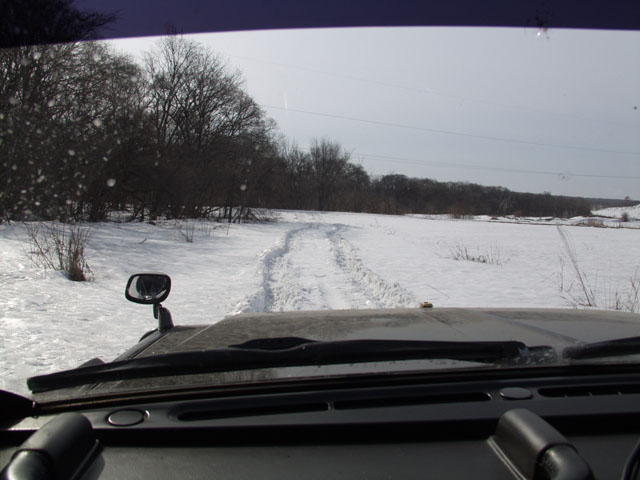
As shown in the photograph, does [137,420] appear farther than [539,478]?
Yes

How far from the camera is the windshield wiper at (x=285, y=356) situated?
186 centimetres

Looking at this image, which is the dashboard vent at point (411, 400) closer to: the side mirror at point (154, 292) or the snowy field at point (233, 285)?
the side mirror at point (154, 292)

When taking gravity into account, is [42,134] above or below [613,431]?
above

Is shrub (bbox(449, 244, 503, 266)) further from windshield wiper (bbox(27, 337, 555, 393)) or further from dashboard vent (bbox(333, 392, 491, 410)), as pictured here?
dashboard vent (bbox(333, 392, 491, 410))

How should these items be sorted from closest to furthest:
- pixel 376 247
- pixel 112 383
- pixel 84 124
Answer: pixel 112 383
pixel 84 124
pixel 376 247

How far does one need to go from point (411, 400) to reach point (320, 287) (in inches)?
274

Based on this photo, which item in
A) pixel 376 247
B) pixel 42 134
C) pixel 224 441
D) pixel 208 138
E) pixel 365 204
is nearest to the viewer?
pixel 224 441

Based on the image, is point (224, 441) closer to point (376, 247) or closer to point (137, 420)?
point (137, 420)

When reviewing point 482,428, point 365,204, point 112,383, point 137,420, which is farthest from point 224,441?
point 365,204

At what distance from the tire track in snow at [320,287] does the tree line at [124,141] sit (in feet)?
25.9

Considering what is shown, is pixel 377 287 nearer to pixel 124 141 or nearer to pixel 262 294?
pixel 262 294

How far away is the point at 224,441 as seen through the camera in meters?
1.56

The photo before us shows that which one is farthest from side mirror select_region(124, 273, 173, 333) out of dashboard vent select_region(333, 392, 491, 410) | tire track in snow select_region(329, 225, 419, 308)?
tire track in snow select_region(329, 225, 419, 308)

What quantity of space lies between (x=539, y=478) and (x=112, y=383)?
5.21 ft
